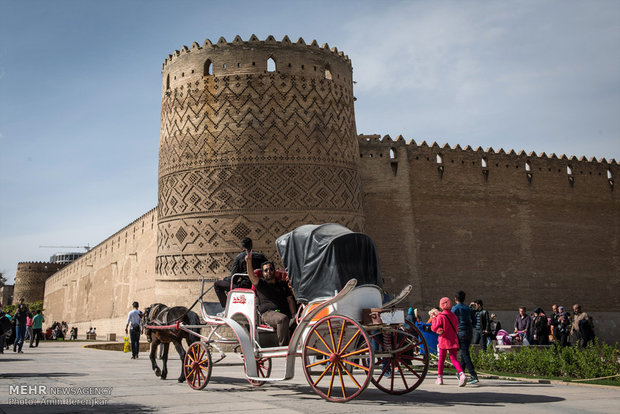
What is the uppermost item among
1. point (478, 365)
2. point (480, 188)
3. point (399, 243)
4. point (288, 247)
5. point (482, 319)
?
point (480, 188)

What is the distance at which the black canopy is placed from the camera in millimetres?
5398

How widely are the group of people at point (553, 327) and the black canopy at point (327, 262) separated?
6303mm

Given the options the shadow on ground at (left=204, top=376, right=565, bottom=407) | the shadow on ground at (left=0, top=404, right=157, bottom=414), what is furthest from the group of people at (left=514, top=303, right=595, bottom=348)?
the shadow on ground at (left=0, top=404, right=157, bottom=414)

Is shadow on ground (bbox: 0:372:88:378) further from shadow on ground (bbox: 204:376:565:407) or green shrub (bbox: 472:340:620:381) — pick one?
green shrub (bbox: 472:340:620:381)

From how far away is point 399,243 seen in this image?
18.0 m

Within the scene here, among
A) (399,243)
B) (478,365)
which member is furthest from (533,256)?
(478,365)

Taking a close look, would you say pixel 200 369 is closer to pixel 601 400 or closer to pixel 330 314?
pixel 330 314

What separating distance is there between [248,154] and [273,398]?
9.37 m

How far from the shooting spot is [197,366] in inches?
239

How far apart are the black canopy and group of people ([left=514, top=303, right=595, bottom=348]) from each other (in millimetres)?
6303

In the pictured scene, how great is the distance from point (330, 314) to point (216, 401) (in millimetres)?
1200

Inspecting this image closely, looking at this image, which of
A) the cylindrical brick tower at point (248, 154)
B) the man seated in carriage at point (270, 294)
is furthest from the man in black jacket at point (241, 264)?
the cylindrical brick tower at point (248, 154)

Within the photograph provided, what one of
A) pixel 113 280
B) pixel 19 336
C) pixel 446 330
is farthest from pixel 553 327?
pixel 113 280

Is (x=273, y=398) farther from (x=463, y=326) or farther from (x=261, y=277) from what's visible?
(x=463, y=326)
